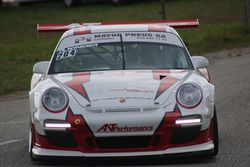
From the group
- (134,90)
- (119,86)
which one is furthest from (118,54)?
(134,90)

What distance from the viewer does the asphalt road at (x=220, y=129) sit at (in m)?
7.62

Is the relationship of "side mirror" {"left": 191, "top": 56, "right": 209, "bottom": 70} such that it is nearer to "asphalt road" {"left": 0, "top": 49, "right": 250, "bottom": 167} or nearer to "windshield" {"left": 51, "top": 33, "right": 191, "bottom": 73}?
"windshield" {"left": 51, "top": 33, "right": 191, "bottom": 73}

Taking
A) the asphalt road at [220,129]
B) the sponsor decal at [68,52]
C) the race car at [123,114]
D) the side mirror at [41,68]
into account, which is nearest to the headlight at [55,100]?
the race car at [123,114]

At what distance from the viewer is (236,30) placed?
2095 centimetres

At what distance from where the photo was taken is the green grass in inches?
685

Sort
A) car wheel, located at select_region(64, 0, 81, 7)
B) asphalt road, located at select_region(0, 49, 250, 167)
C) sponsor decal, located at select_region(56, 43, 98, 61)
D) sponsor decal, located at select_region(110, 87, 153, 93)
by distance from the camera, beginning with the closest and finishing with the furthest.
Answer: sponsor decal, located at select_region(110, 87, 153, 93)
asphalt road, located at select_region(0, 49, 250, 167)
sponsor decal, located at select_region(56, 43, 98, 61)
car wheel, located at select_region(64, 0, 81, 7)

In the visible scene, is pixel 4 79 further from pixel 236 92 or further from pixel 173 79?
pixel 173 79

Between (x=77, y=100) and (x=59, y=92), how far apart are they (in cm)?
22

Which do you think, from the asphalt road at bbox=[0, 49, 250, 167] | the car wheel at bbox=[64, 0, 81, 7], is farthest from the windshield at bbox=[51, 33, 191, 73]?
the car wheel at bbox=[64, 0, 81, 7]

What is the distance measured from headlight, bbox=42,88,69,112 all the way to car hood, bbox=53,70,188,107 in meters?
0.09

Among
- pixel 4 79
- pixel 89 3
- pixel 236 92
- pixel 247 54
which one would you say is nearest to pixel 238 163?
pixel 236 92

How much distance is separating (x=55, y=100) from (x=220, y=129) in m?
2.75

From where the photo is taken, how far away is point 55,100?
7391 millimetres

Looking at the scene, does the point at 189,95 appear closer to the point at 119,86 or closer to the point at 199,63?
the point at 119,86
